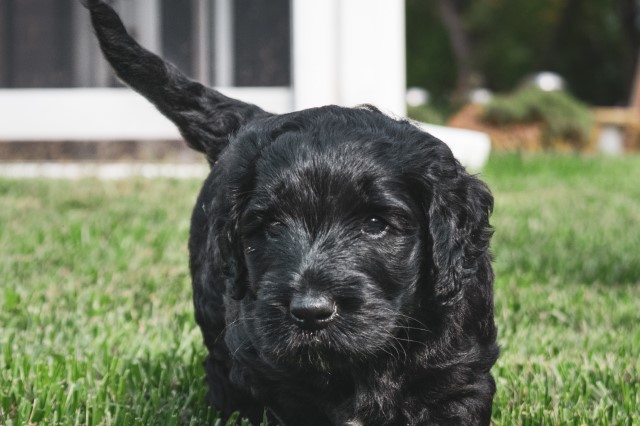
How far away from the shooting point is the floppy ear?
7.68 ft

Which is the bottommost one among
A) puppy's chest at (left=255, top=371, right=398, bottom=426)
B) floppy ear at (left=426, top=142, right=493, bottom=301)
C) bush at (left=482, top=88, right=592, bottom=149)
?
bush at (left=482, top=88, right=592, bottom=149)

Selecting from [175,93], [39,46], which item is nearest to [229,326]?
→ [175,93]

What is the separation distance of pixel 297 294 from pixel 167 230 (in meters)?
3.93

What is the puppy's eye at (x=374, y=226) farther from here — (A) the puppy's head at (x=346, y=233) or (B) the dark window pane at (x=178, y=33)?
(B) the dark window pane at (x=178, y=33)

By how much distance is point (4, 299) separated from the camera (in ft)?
13.6

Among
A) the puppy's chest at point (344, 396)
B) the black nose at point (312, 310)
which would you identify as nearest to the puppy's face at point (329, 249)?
the black nose at point (312, 310)

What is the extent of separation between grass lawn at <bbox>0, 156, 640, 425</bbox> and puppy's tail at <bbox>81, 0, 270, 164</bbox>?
2.67 ft

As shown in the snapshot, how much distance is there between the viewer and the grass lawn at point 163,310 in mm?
2863

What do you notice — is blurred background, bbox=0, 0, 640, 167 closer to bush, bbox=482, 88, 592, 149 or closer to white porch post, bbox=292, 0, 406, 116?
Result: white porch post, bbox=292, 0, 406, 116

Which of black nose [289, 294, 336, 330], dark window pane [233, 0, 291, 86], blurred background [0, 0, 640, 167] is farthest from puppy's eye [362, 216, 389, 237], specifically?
dark window pane [233, 0, 291, 86]

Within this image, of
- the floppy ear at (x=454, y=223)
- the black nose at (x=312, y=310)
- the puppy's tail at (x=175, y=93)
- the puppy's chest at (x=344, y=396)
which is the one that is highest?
the puppy's tail at (x=175, y=93)

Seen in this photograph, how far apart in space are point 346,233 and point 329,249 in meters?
0.07

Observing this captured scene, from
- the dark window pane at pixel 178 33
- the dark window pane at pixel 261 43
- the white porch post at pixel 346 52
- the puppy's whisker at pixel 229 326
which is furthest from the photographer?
the dark window pane at pixel 178 33

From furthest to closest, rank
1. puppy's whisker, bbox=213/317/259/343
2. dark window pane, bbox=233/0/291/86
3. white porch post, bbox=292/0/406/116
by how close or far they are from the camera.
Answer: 1. dark window pane, bbox=233/0/291/86
2. white porch post, bbox=292/0/406/116
3. puppy's whisker, bbox=213/317/259/343
